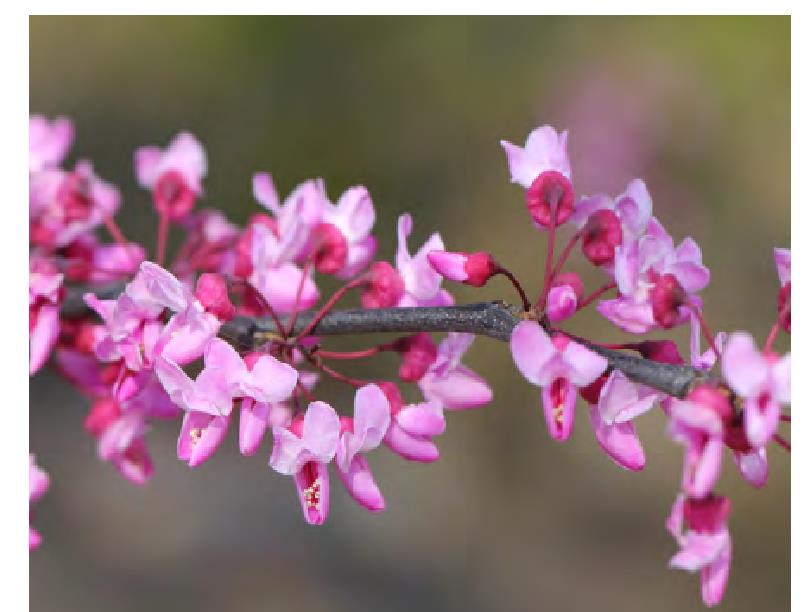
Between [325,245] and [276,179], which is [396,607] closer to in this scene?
[276,179]

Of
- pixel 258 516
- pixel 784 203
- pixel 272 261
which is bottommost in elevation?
pixel 258 516

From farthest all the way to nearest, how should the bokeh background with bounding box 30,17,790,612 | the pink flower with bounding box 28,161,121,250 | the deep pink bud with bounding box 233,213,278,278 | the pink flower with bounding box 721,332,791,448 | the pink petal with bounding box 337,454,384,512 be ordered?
the bokeh background with bounding box 30,17,790,612 → the pink flower with bounding box 28,161,121,250 → the deep pink bud with bounding box 233,213,278,278 → the pink petal with bounding box 337,454,384,512 → the pink flower with bounding box 721,332,791,448

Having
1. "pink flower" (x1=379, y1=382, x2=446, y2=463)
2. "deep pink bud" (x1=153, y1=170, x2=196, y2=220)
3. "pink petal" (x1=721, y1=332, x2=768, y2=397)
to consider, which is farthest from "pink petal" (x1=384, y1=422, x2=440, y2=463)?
"deep pink bud" (x1=153, y1=170, x2=196, y2=220)

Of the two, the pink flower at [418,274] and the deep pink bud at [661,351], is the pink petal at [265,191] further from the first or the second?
the deep pink bud at [661,351]

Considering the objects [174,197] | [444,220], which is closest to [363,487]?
[174,197]

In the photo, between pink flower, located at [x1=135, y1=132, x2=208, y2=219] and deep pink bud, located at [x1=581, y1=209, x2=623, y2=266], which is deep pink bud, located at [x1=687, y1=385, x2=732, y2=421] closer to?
deep pink bud, located at [x1=581, y1=209, x2=623, y2=266]
